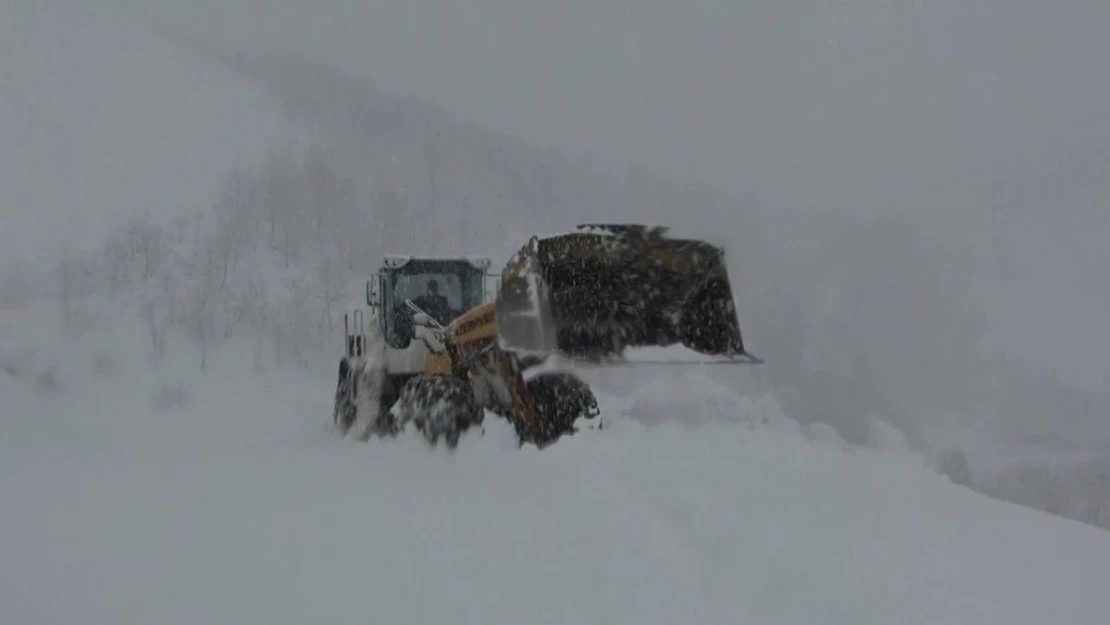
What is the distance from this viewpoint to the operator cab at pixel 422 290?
8.84 m

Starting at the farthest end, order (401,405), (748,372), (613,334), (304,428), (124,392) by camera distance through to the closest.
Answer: (748,372) < (124,392) < (304,428) < (401,405) < (613,334)

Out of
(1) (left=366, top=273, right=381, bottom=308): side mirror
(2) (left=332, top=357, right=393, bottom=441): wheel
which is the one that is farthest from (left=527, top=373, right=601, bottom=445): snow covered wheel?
(1) (left=366, top=273, right=381, bottom=308): side mirror

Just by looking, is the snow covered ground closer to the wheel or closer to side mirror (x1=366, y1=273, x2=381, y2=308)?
the wheel

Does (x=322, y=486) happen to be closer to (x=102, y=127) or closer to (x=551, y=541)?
(x=551, y=541)

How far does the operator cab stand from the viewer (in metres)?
8.84


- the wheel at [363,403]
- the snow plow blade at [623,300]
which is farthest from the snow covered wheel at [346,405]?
the snow plow blade at [623,300]

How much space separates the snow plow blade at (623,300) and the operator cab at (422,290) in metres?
3.23

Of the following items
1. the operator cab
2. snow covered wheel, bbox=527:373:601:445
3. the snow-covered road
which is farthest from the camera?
the operator cab

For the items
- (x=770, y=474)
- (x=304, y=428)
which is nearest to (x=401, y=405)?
(x=770, y=474)

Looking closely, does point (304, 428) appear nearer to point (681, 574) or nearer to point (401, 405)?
point (401, 405)

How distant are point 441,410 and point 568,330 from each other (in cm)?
144

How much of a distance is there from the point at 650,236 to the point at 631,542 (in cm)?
260

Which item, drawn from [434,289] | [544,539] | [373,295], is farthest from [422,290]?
[544,539]

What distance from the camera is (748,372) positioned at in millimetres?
31141
